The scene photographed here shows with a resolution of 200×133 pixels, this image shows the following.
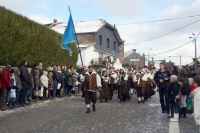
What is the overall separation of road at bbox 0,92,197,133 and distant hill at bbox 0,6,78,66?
435 centimetres

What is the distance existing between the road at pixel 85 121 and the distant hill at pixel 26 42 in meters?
4.35

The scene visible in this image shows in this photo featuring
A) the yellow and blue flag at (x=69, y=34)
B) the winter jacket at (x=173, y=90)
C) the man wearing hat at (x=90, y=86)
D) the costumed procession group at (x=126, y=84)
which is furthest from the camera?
the yellow and blue flag at (x=69, y=34)

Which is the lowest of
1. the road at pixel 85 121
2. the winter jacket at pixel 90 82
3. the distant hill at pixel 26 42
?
the road at pixel 85 121

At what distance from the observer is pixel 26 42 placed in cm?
2353

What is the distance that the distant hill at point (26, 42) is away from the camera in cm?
2123

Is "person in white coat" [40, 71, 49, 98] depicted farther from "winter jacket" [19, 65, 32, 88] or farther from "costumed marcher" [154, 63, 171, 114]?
"costumed marcher" [154, 63, 171, 114]

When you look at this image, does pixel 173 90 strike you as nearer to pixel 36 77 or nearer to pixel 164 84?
pixel 164 84

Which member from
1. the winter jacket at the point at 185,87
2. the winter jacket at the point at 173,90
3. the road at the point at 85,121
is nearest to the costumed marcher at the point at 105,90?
the road at the point at 85,121

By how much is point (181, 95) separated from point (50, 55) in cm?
1429

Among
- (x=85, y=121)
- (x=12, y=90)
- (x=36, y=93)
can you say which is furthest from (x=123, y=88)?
(x=85, y=121)

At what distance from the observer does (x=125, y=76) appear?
79.9ft

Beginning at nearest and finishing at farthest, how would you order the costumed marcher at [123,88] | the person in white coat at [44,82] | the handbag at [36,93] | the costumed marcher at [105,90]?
the handbag at [36,93]
the person in white coat at [44,82]
the costumed marcher at [105,90]
the costumed marcher at [123,88]

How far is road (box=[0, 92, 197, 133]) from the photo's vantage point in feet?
40.4

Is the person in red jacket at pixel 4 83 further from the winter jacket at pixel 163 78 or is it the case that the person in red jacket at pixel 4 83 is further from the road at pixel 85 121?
the winter jacket at pixel 163 78
